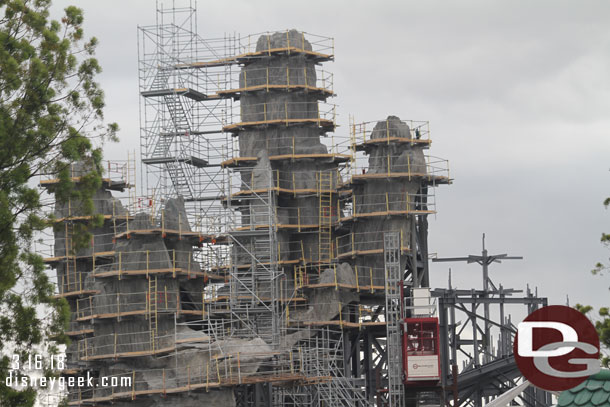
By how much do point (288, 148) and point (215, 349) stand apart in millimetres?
17961

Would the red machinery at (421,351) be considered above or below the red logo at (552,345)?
below

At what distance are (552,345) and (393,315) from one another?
5616cm

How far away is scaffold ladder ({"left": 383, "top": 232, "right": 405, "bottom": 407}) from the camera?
7750 cm

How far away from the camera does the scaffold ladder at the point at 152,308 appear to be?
3179 inches

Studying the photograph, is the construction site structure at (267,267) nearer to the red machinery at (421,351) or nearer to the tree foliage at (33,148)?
the red machinery at (421,351)

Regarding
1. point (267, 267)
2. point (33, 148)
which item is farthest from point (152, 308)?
point (33, 148)

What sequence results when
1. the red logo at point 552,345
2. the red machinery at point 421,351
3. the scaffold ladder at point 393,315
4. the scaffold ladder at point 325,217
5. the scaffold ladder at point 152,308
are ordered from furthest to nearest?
1. the scaffold ladder at point 325,217
2. the scaffold ladder at point 152,308
3. the scaffold ladder at point 393,315
4. the red machinery at point 421,351
5. the red logo at point 552,345

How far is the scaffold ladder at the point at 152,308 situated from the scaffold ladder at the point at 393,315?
13.6 meters

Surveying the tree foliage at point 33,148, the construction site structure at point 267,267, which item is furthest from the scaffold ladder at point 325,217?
the tree foliage at point 33,148

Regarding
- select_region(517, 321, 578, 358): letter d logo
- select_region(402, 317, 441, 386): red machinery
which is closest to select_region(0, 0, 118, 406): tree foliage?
select_region(517, 321, 578, 358): letter d logo

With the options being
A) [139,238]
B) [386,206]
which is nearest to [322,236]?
[386,206]

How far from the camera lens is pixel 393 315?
80.9 metres

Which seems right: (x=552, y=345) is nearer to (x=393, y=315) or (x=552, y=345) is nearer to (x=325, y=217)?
(x=393, y=315)

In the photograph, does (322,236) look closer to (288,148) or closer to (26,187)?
(288,148)
